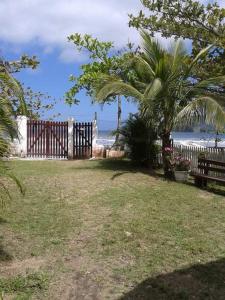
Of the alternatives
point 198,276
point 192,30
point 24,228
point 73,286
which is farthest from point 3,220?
point 192,30

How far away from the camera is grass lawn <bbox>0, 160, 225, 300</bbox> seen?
6.02 meters

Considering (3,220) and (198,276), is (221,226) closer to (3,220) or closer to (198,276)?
(198,276)

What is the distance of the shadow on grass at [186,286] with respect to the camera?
227 inches

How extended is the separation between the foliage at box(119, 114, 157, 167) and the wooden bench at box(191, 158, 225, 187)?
281 centimetres

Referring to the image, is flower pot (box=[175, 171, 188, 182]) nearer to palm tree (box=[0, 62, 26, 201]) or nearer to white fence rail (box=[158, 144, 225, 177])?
white fence rail (box=[158, 144, 225, 177])

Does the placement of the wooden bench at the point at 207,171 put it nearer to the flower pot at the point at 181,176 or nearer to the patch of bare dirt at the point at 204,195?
the flower pot at the point at 181,176

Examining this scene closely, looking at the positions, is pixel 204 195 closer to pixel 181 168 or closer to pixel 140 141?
pixel 181 168

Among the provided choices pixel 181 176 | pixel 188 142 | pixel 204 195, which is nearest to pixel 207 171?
pixel 181 176

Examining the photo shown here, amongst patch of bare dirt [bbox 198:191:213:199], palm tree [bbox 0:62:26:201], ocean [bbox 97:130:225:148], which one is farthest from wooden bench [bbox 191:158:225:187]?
palm tree [bbox 0:62:26:201]

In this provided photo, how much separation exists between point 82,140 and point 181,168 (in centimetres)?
915

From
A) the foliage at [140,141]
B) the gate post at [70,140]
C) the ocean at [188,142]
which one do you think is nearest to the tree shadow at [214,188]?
the foliage at [140,141]

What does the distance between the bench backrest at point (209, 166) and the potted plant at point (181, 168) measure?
1.40 ft

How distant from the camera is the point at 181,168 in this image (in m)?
14.5

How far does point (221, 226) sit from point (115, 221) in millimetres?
1942
